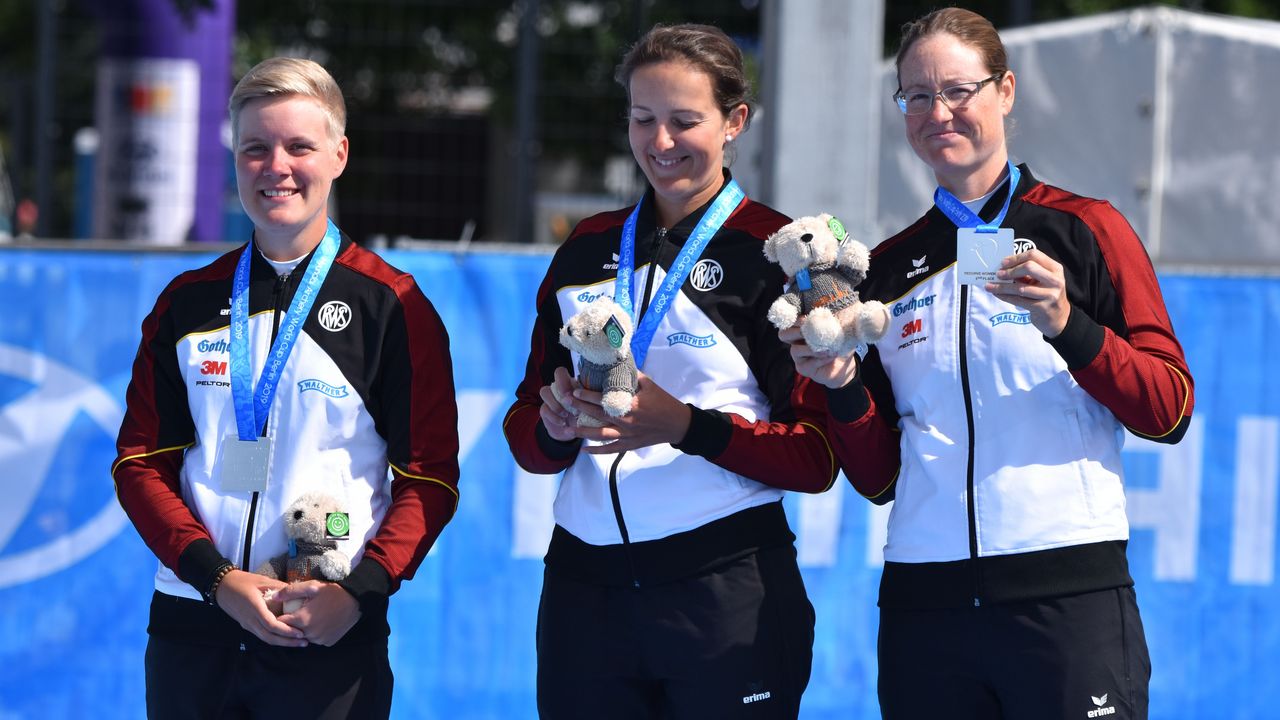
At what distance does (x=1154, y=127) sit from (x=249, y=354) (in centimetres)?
593

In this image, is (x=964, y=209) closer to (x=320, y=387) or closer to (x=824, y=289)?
(x=824, y=289)

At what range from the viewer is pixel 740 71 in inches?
127

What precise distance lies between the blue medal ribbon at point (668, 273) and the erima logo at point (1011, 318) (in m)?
0.65

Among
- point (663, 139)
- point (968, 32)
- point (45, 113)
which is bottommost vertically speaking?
point (663, 139)

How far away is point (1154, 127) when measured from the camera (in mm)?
7699

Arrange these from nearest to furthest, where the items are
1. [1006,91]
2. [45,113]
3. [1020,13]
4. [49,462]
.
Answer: [1006,91] → [49,462] → [45,113] → [1020,13]

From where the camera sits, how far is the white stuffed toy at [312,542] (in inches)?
122

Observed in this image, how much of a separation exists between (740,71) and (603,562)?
1166mm

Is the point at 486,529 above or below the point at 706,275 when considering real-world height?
below

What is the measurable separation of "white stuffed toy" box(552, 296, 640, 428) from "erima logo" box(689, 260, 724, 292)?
33 cm

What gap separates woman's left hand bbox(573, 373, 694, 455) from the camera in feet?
9.71

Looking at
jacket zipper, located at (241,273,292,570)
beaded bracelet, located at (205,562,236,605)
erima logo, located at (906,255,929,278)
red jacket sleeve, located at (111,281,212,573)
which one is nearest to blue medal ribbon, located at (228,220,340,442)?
jacket zipper, located at (241,273,292,570)

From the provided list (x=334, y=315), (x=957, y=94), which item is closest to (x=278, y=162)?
(x=334, y=315)

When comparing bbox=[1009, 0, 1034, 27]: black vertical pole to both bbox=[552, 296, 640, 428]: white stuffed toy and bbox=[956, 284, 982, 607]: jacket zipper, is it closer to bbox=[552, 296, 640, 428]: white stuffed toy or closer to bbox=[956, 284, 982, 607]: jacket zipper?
bbox=[956, 284, 982, 607]: jacket zipper
